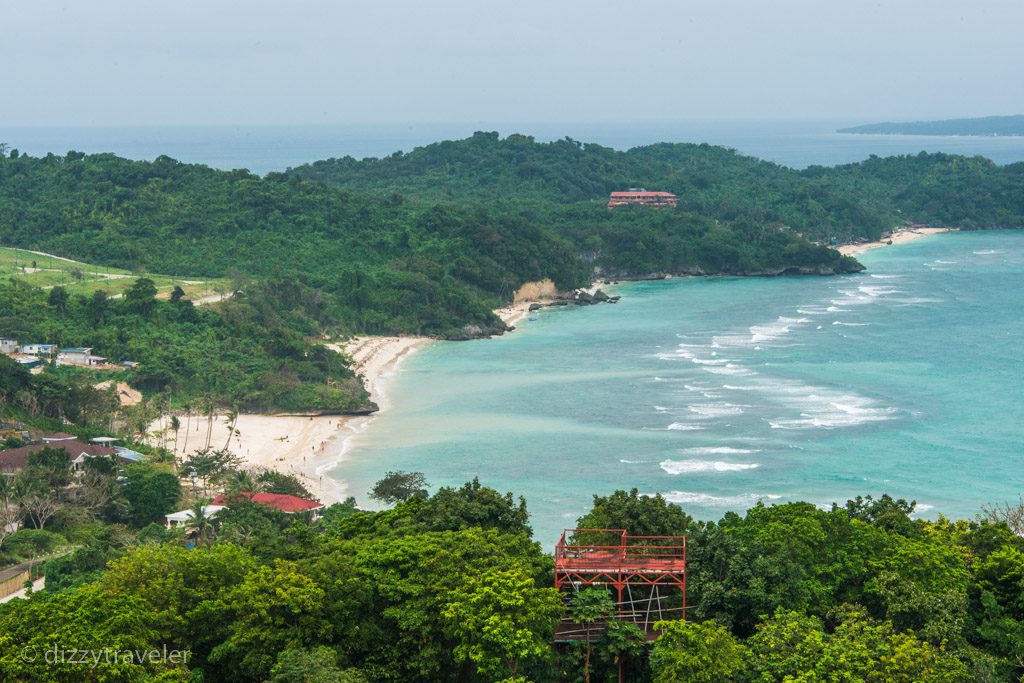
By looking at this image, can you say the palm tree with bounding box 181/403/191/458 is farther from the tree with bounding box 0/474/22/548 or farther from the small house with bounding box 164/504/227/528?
the tree with bounding box 0/474/22/548

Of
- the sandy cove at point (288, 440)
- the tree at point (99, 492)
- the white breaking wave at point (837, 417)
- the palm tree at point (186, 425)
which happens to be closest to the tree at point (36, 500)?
the tree at point (99, 492)

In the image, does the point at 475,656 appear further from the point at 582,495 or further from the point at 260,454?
the point at 260,454

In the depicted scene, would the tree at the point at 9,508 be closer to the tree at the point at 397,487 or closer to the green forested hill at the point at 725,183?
the tree at the point at 397,487

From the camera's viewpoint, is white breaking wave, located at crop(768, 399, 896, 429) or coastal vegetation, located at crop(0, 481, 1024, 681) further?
white breaking wave, located at crop(768, 399, 896, 429)

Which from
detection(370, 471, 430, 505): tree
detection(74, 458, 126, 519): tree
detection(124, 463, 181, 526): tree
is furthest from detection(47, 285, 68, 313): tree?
detection(370, 471, 430, 505): tree

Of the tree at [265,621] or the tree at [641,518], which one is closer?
the tree at [265,621]

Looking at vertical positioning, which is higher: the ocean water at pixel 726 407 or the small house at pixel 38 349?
the small house at pixel 38 349
